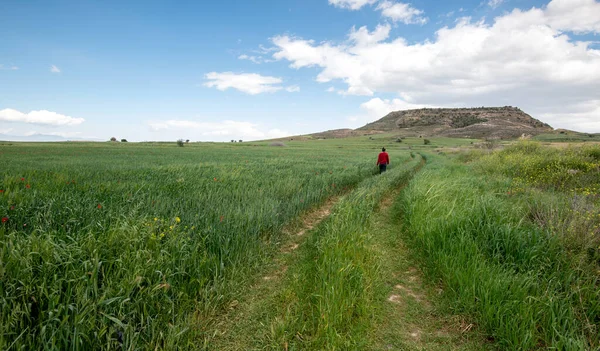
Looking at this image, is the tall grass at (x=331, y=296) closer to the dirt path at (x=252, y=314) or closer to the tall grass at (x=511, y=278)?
the dirt path at (x=252, y=314)

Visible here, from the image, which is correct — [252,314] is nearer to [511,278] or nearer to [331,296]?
[331,296]

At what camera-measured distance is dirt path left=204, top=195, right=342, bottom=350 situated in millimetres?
3115

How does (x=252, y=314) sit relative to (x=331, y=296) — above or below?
below

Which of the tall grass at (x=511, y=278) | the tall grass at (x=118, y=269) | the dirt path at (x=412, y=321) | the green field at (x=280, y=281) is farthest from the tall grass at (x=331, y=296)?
the tall grass at (x=511, y=278)

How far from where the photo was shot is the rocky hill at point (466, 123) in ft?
333

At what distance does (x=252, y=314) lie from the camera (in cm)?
358

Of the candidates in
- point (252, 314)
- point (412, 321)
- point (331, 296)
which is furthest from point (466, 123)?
point (252, 314)

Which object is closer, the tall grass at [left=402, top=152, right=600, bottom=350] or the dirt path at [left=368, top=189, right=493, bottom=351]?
the tall grass at [left=402, top=152, right=600, bottom=350]

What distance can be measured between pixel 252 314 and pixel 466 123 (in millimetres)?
151082

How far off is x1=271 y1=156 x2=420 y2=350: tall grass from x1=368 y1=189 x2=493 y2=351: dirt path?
8.9 inches

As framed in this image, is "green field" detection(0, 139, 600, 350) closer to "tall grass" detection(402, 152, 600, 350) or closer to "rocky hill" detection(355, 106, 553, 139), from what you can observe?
"tall grass" detection(402, 152, 600, 350)

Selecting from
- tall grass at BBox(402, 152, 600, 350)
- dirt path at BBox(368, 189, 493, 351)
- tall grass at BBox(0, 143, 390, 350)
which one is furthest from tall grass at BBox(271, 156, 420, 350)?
tall grass at BBox(402, 152, 600, 350)

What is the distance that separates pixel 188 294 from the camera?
362 centimetres

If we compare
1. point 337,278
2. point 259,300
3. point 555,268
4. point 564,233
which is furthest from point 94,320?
point 564,233
